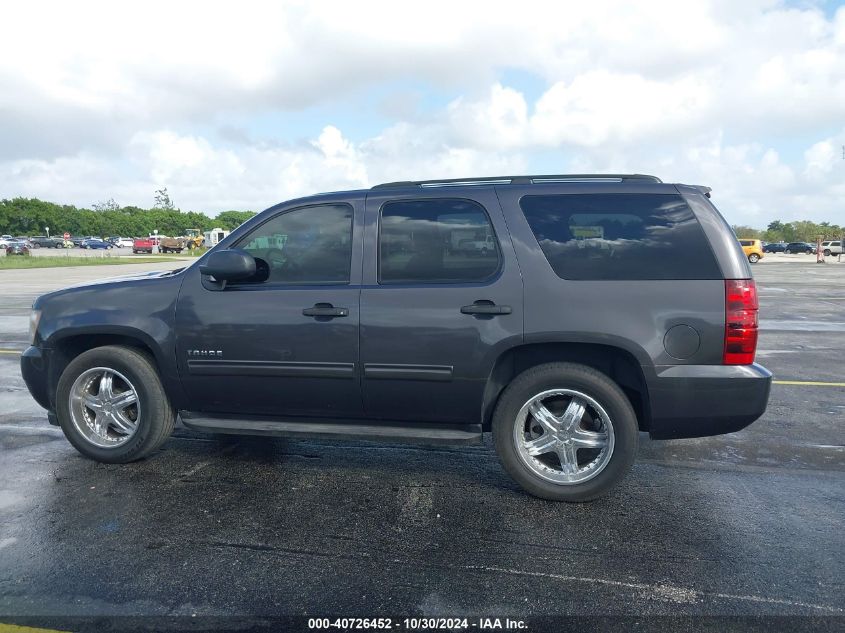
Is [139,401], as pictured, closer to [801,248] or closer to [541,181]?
[541,181]

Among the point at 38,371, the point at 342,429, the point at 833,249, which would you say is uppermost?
the point at 833,249

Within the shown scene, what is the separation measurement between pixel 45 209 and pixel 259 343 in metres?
127

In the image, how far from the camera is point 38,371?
450 centimetres

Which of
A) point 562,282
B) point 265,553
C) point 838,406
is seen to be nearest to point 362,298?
point 562,282

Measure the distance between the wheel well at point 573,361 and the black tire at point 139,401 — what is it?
86.8 inches

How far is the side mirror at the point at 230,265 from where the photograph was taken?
392 cm

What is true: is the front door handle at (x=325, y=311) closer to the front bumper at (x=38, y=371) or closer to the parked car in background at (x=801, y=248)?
the front bumper at (x=38, y=371)

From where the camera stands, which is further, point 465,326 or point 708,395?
point 465,326

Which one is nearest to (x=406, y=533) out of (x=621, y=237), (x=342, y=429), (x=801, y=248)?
(x=342, y=429)

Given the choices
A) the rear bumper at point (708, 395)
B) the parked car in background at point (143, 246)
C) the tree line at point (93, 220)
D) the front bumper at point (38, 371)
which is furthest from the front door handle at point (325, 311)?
the tree line at point (93, 220)

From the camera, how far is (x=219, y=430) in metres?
4.11

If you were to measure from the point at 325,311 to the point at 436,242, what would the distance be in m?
0.81

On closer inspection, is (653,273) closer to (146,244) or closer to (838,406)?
(838,406)

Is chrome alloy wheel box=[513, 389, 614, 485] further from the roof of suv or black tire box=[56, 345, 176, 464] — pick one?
black tire box=[56, 345, 176, 464]
